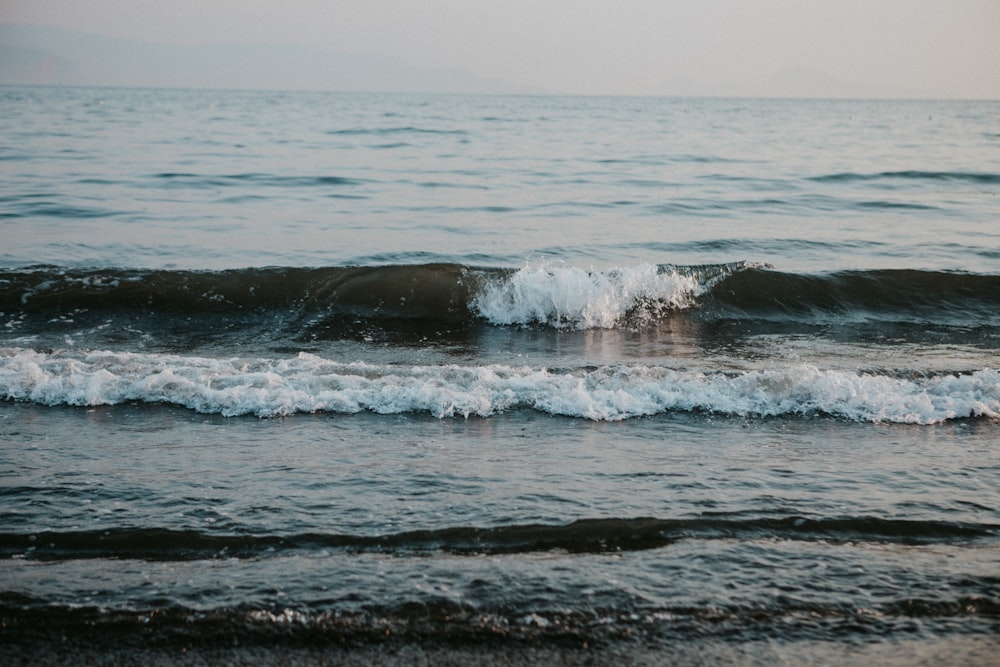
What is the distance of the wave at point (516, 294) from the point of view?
1059cm

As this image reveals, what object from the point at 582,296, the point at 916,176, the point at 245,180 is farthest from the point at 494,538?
the point at 916,176

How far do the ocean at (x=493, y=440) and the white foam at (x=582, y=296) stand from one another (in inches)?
2.1

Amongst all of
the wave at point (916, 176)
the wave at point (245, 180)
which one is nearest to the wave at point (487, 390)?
the wave at point (245, 180)

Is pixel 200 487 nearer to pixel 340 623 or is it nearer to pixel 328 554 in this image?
pixel 328 554

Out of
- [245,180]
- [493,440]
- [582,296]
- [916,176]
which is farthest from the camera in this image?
[916,176]

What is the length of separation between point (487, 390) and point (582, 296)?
3974mm

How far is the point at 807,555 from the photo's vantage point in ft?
14.0

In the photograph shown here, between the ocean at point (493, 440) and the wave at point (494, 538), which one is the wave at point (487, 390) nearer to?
the ocean at point (493, 440)

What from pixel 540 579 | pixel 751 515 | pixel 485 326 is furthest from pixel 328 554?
pixel 485 326

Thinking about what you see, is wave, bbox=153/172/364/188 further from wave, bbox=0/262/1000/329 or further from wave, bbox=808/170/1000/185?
wave, bbox=808/170/1000/185

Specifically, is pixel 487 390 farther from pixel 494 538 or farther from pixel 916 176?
pixel 916 176

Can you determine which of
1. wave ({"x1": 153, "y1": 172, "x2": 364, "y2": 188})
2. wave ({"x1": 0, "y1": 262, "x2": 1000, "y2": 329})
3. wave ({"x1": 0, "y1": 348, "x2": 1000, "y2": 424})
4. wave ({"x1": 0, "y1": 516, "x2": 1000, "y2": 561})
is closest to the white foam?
wave ({"x1": 0, "y1": 262, "x2": 1000, "y2": 329})

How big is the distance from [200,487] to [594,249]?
976 cm

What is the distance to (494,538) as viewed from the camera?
4.38m
